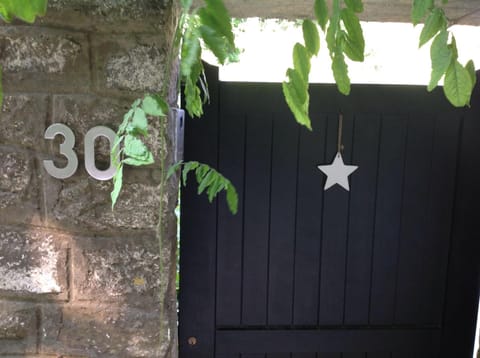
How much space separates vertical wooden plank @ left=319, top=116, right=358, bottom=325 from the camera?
185 centimetres

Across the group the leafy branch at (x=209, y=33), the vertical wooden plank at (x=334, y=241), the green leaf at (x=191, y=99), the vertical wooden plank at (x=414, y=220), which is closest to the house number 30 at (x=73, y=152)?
the green leaf at (x=191, y=99)

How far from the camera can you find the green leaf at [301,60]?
0.73 meters

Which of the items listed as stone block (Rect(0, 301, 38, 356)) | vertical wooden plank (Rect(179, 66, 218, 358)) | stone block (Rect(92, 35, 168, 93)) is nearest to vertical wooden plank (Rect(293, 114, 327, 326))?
vertical wooden plank (Rect(179, 66, 218, 358))

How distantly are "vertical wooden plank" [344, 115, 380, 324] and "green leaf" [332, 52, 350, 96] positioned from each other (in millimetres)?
1175

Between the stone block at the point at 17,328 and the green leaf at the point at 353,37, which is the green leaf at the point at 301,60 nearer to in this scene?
the green leaf at the point at 353,37

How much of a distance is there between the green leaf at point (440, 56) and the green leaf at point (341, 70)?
0.13m

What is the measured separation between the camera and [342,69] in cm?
71

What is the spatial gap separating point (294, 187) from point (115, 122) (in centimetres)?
89

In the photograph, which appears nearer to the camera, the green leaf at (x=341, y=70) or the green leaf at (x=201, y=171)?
the green leaf at (x=341, y=70)

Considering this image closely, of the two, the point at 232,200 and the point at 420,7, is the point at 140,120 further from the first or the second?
the point at 420,7

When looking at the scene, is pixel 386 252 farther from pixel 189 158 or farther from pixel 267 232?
pixel 189 158

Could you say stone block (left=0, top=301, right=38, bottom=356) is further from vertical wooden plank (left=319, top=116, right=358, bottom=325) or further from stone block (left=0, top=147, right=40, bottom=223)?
vertical wooden plank (left=319, top=116, right=358, bottom=325)

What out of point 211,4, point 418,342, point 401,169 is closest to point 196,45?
point 211,4

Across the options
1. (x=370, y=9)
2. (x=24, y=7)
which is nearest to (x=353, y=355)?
(x=370, y=9)
